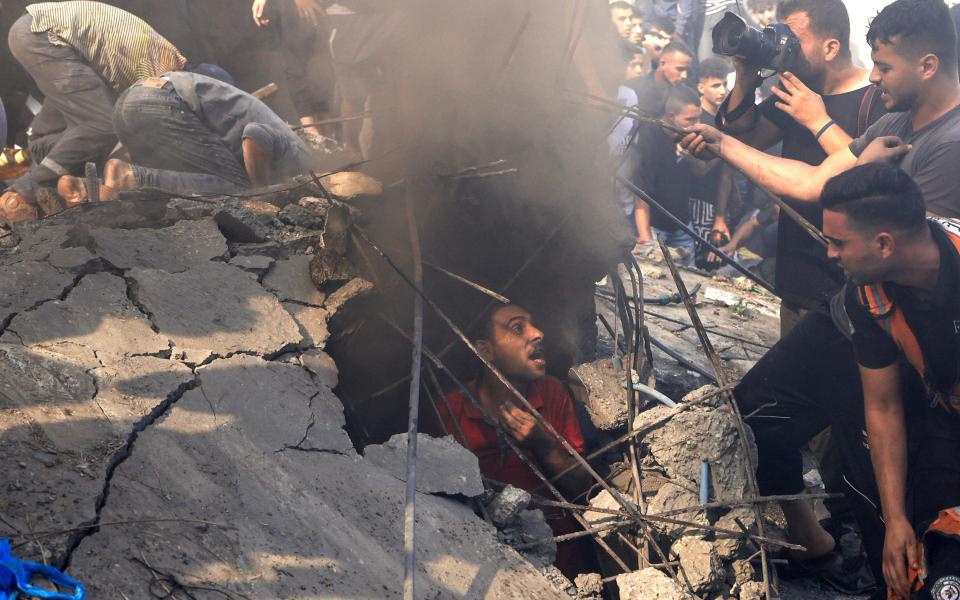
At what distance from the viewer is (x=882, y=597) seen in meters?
3.73

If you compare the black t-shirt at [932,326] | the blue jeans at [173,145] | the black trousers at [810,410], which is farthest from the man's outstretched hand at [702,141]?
the blue jeans at [173,145]

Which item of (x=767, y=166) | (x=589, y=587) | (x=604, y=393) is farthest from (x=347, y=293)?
(x=767, y=166)

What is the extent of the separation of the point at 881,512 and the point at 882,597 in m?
0.41

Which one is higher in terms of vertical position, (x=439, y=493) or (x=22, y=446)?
(x=22, y=446)

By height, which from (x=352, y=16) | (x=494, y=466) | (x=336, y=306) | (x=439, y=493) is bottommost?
(x=494, y=466)

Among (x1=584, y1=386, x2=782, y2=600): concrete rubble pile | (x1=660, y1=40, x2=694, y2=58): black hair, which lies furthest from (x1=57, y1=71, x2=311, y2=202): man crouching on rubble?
(x1=660, y1=40, x2=694, y2=58): black hair

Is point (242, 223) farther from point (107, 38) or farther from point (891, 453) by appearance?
point (891, 453)

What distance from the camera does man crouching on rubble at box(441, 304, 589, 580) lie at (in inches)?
164

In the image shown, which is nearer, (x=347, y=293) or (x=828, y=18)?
(x=347, y=293)

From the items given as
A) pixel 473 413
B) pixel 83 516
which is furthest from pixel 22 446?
pixel 473 413

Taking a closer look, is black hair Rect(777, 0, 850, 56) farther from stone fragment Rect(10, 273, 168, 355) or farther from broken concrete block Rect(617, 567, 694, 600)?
stone fragment Rect(10, 273, 168, 355)

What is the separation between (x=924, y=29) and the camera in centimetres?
362

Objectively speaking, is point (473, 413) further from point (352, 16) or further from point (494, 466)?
point (352, 16)

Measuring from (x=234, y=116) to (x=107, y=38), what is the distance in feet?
4.10
